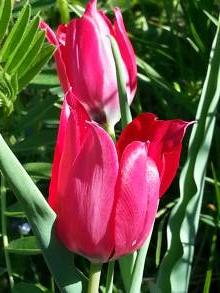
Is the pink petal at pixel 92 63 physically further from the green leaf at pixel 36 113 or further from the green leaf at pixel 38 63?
the green leaf at pixel 36 113

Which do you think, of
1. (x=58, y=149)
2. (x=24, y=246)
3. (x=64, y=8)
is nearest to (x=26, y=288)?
(x=24, y=246)

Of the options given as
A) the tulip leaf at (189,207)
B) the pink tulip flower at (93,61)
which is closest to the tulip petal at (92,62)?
the pink tulip flower at (93,61)

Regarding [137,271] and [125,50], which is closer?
[137,271]

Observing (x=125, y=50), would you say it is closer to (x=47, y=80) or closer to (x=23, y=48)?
(x=23, y=48)

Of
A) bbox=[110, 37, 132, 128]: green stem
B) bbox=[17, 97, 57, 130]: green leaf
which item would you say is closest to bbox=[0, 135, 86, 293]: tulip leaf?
bbox=[110, 37, 132, 128]: green stem

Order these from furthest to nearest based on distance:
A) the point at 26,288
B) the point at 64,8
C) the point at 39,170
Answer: the point at 64,8 → the point at 39,170 → the point at 26,288

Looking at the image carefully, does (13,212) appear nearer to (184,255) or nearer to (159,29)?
(184,255)

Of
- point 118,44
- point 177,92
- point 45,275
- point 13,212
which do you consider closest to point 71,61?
point 118,44
